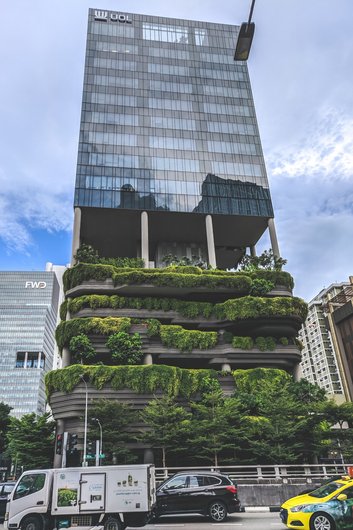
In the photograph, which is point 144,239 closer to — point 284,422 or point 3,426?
point 284,422

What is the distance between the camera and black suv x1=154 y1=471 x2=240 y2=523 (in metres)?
16.6

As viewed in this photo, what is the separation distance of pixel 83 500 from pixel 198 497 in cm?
509

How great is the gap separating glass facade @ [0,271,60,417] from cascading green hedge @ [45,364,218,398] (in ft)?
406

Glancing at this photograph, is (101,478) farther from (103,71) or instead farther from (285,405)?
(103,71)

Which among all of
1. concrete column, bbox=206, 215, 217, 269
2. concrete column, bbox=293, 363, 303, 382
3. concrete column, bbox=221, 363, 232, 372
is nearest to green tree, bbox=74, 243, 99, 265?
concrete column, bbox=206, 215, 217, 269

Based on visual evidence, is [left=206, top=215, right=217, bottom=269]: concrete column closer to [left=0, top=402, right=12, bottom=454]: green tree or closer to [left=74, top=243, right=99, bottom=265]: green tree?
[left=74, top=243, right=99, bottom=265]: green tree

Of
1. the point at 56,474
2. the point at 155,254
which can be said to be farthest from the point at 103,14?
the point at 56,474

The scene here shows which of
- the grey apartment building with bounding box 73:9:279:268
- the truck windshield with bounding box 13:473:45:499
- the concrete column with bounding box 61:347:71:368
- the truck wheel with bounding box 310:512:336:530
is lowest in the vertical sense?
the truck wheel with bounding box 310:512:336:530

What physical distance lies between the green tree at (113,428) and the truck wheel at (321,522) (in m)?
23.5

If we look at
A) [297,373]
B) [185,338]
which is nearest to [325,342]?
[297,373]

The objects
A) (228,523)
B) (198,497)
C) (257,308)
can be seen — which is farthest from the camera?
(257,308)

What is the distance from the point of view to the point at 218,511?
1661 centimetres

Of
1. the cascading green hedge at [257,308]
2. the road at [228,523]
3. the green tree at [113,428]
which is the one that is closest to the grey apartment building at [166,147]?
the cascading green hedge at [257,308]

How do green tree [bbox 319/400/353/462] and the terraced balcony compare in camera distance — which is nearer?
green tree [bbox 319/400/353/462]
